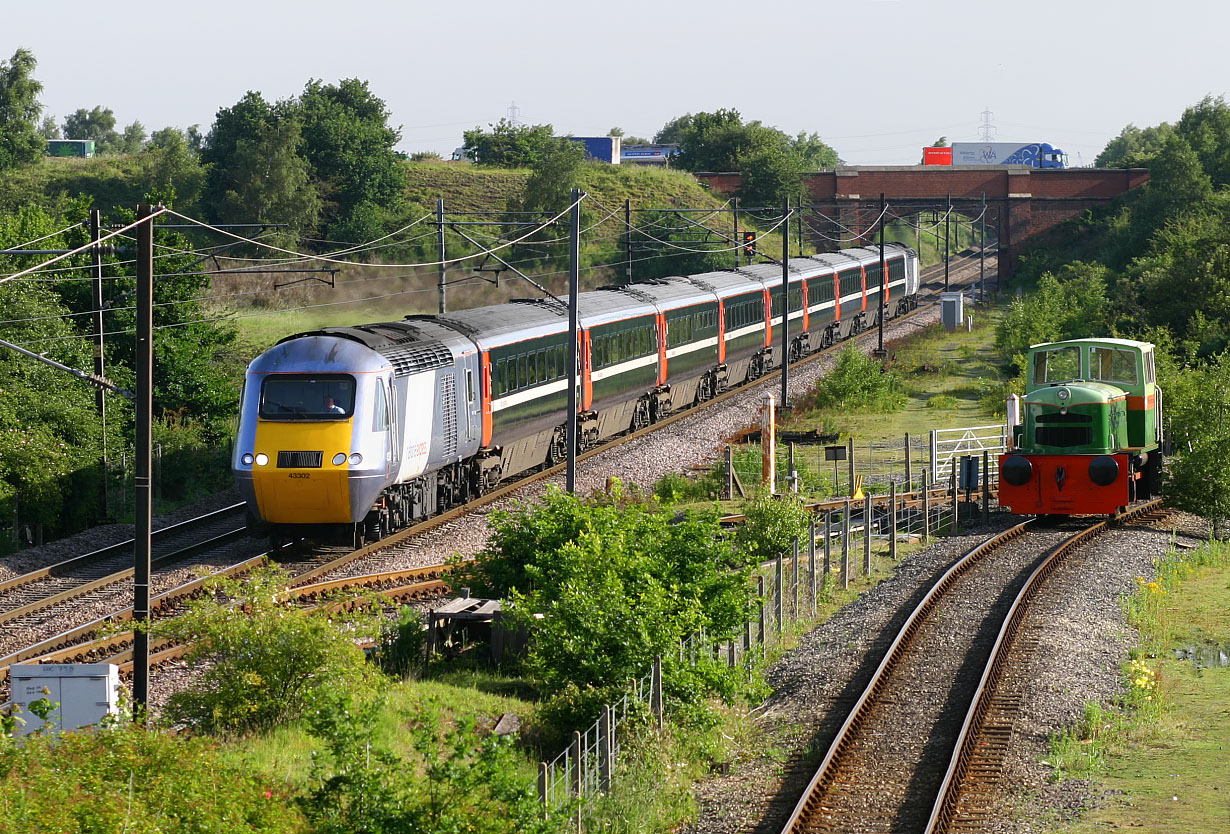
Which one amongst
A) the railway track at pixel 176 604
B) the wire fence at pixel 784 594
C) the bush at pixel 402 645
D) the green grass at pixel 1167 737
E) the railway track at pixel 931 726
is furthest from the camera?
the bush at pixel 402 645

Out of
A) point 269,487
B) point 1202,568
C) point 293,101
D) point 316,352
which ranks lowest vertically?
point 1202,568

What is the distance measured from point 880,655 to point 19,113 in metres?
87.0

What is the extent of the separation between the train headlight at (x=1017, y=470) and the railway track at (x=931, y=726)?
4.73 metres

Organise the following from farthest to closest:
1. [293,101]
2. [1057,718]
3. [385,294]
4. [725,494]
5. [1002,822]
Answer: [293,101] → [385,294] → [725,494] → [1057,718] → [1002,822]

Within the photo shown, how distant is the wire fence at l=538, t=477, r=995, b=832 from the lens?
1246 cm

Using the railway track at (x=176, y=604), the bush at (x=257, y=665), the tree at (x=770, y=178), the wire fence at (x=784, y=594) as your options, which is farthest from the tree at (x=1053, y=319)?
the tree at (x=770, y=178)

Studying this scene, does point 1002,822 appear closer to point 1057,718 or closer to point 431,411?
point 1057,718

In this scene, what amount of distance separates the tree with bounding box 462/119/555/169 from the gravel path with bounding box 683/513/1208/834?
87071 millimetres

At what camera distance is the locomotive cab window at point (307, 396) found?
2147cm

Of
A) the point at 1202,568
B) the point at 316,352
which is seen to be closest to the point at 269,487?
the point at 316,352

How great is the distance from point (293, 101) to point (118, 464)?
6012 cm

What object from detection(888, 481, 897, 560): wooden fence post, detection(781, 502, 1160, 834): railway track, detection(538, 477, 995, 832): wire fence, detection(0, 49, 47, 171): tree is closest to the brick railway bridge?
detection(0, 49, 47, 171): tree

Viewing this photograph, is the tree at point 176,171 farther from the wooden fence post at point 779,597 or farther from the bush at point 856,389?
the wooden fence post at point 779,597

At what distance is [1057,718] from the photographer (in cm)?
1511
